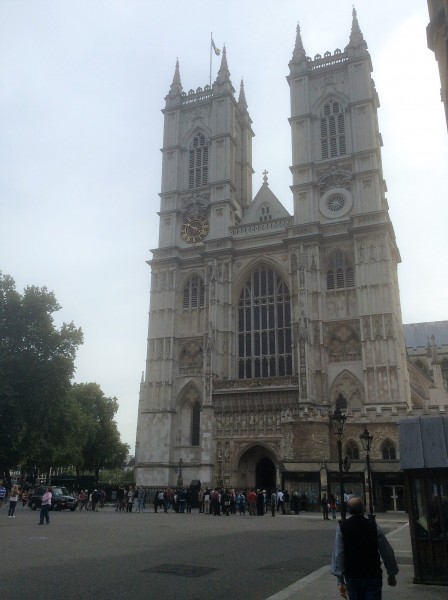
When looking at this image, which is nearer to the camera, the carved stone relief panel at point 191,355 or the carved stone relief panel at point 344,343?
the carved stone relief panel at point 344,343

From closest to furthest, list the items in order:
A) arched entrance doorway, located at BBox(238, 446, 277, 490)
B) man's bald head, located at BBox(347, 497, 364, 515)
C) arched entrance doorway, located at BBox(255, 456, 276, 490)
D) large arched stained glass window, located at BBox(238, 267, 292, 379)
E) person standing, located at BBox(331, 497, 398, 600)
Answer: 1. person standing, located at BBox(331, 497, 398, 600)
2. man's bald head, located at BBox(347, 497, 364, 515)
3. arched entrance doorway, located at BBox(238, 446, 277, 490)
4. arched entrance doorway, located at BBox(255, 456, 276, 490)
5. large arched stained glass window, located at BBox(238, 267, 292, 379)

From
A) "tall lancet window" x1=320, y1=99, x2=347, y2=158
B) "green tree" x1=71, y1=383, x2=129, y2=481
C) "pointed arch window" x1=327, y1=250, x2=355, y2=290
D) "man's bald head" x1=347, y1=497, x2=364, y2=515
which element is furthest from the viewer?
"green tree" x1=71, y1=383, x2=129, y2=481

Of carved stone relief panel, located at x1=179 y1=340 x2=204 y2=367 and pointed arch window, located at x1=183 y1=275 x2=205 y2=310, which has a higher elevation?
pointed arch window, located at x1=183 y1=275 x2=205 y2=310

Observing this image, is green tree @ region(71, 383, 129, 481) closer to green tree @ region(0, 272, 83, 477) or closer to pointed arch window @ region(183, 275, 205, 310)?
pointed arch window @ region(183, 275, 205, 310)

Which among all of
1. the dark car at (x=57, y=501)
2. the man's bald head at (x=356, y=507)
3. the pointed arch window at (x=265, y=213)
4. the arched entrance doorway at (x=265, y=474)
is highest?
the pointed arch window at (x=265, y=213)

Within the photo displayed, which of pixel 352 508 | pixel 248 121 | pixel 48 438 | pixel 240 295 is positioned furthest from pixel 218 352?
pixel 352 508

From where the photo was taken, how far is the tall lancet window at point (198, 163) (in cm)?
5034

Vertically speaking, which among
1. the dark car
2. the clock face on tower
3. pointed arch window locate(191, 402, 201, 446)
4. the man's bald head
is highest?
the clock face on tower

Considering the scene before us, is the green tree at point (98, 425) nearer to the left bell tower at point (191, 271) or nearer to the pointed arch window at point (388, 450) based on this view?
the left bell tower at point (191, 271)

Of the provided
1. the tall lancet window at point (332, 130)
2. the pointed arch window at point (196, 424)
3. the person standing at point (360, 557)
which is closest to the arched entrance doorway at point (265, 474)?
the pointed arch window at point (196, 424)

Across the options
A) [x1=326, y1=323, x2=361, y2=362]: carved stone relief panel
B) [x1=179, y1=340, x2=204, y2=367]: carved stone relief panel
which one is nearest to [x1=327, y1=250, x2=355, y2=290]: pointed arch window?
[x1=326, y1=323, x2=361, y2=362]: carved stone relief panel

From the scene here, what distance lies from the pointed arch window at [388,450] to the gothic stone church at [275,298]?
6cm

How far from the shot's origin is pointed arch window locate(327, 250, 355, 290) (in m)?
42.2

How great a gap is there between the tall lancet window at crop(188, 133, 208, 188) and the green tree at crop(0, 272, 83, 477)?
19.2 metres
